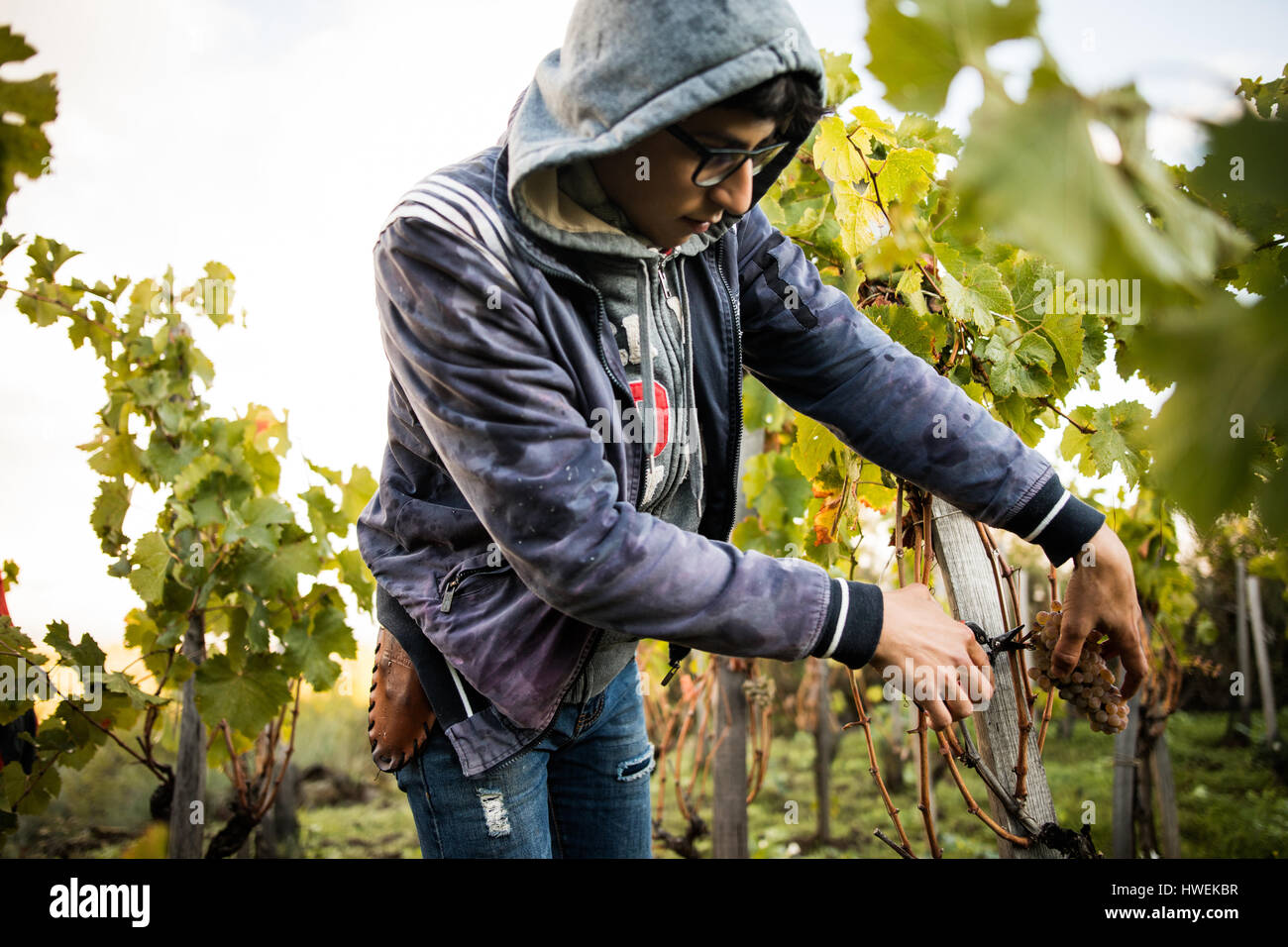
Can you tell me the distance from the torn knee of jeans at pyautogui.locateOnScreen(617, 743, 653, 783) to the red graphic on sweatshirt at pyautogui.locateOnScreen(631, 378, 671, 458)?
62 centimetres

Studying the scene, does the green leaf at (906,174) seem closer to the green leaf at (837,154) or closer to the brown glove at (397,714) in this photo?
the green leaf at (837,154)

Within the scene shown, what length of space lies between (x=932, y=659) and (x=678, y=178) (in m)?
0.73

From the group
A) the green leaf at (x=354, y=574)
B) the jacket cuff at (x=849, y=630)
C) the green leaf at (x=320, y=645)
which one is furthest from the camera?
the green leaf at (x=354, y=574)

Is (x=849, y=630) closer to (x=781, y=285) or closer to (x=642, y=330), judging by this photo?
(x=642, y=330)

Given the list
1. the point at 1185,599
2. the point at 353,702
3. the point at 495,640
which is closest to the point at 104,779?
the point at 353,702

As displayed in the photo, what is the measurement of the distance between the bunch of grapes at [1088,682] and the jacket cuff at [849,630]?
0.46m

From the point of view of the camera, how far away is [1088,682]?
1523mm

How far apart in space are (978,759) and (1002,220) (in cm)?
161

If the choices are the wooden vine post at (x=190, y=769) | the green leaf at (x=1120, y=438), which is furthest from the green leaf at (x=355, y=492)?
the green leaf at (x=1120, y=438)

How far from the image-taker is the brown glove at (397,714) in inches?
58.9

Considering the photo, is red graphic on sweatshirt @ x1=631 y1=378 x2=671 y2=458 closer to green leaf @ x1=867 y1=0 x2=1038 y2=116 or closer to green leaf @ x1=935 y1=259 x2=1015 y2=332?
green leaf @ x1=935 y1=259 x2=1015 y2=332

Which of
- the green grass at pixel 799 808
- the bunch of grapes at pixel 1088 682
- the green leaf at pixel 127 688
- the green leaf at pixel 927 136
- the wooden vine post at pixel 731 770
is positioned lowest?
the green grass at pixel 799 808

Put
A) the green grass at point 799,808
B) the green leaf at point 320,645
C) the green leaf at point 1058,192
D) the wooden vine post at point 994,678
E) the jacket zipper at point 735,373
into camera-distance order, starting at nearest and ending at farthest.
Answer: the green leaf at point 1058,192, the jacket zipper at point 735,373, the wooden vine post at point 994,678, the green leaf at point 320,645, the green grass at point 799,808
